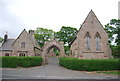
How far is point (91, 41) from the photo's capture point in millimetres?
27453

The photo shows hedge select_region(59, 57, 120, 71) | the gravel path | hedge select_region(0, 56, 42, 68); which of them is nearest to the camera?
the gravel path

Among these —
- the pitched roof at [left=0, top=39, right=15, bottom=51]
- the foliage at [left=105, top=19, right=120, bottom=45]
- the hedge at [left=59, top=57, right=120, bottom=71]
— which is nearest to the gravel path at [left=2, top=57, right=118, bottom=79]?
the hedge at [left=59, top=57, right=120, bottom=71]

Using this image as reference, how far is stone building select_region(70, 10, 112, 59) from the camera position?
87.9 ft

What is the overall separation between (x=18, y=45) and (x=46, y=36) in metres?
32.4

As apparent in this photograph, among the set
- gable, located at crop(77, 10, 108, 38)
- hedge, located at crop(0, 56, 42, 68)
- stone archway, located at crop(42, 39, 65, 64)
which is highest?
gable, located at crop(77, 10, 108, 38)

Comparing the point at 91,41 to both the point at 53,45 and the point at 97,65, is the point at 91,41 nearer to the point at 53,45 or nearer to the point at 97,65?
the point at 97,65

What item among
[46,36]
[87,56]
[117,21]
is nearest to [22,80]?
[87,56]

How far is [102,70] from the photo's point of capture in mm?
20672

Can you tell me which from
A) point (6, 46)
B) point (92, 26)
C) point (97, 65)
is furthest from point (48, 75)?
point (6, 46)

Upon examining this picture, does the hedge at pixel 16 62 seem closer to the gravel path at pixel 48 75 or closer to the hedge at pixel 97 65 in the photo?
the gravel path at pixel 48 75

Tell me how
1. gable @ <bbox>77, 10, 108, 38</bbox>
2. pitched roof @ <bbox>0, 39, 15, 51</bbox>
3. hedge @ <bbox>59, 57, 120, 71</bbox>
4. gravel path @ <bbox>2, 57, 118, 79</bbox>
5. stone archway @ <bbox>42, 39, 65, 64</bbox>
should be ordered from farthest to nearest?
1. pitched roof @ <bbox>0, 39, 15, 51</bbox>
2. stone archway @ <bbox>42, 39, 65, 64</bbox>
3. gable @ <bbox>77, 10, 108, 38</bbox>
4. hedge @ <bbox>59, 57, 120, 71</bbox>
5. gravel path @ <bbox>2, 57, 118, 79</bbox>

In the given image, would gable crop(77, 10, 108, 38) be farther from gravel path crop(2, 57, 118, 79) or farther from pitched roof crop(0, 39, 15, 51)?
pitched roof crop(0, 39, 15, 51)

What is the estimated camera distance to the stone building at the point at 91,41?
26781 mm

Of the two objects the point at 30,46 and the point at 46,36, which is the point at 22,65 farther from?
the point at 46,36
